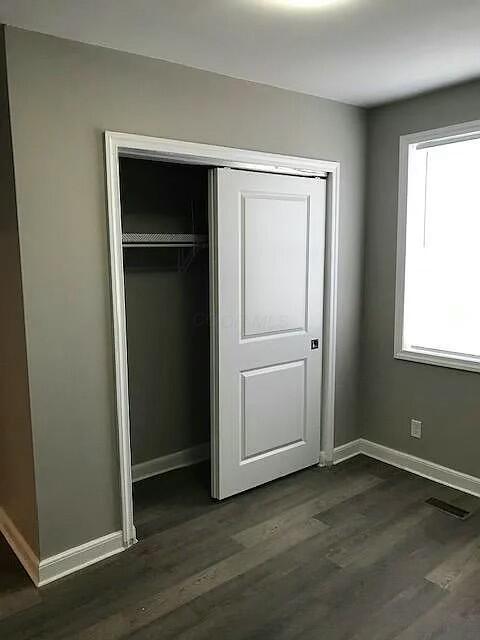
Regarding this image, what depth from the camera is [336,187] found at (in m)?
3.46

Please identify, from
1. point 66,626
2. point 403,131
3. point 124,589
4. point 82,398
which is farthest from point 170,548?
point 403,131

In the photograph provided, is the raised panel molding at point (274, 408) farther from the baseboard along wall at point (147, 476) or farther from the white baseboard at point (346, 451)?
the baseboard along wall at point (147, 476)

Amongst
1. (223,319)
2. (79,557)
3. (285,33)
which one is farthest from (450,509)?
(285,33)

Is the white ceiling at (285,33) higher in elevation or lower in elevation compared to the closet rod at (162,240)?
higher

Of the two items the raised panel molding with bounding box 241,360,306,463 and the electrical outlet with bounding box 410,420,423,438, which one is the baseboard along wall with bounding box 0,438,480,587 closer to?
the electrical outlet with bounding box 410,420,423,438

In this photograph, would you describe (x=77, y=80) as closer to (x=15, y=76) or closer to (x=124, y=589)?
(x=15, y=76)

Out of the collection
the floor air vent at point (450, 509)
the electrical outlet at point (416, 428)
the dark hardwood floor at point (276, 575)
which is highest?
the electrical outlet at point (416, 428)

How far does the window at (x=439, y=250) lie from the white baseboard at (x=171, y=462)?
1.56 meters

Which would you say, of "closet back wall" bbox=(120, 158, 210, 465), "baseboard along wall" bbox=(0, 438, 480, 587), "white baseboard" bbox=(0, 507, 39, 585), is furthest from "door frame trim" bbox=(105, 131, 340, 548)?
A: "closet back wall" bbox=(120, 158, 210, 465)

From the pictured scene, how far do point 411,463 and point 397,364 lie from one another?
2.23 ft

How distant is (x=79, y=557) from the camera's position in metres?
2.57

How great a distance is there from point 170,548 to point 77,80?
2.30 meters

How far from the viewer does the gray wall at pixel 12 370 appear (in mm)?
2264

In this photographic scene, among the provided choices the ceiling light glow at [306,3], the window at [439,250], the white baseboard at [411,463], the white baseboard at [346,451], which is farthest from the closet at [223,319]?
the ceiling light glow at [306,3]
